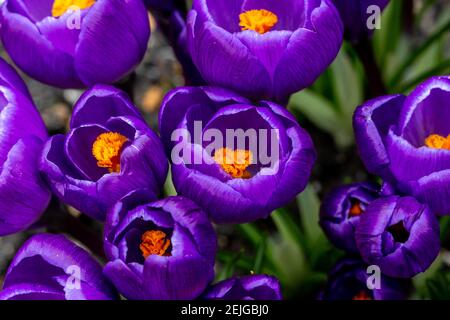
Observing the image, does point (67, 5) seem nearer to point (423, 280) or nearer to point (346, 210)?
point (346, 210)

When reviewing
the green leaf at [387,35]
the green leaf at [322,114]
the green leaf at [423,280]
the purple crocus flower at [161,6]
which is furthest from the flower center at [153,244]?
the green leaf at [387,35]

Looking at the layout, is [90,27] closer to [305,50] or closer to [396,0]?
[305,50]

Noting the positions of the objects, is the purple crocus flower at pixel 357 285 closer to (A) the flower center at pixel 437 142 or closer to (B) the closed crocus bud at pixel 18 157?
(A) the flower center at pixel 437 142

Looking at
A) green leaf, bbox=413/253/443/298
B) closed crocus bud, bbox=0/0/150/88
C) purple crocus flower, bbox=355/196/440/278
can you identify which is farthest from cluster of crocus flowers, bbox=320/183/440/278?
closed crocus bud, bbox=0/0/150/88

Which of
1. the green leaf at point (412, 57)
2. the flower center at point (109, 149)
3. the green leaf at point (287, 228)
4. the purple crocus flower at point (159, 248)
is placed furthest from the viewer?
the green leaf at point (412, 57)

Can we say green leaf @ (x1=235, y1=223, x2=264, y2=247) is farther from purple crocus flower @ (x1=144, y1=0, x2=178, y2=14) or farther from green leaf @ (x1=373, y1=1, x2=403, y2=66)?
green leaf @ (x1=373, y1=1, x2=403, y2=66)
